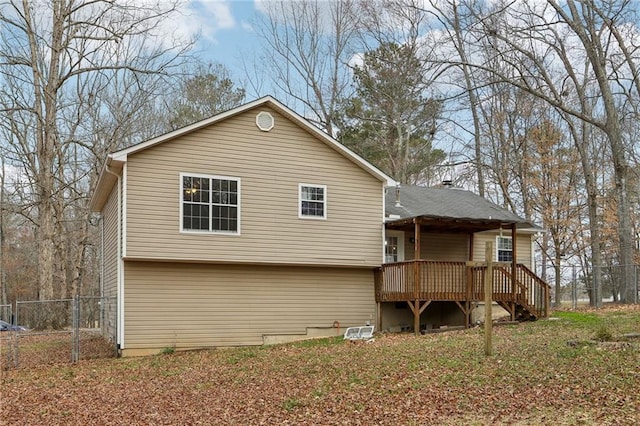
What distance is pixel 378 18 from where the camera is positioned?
30.1 meters

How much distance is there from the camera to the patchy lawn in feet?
26.1

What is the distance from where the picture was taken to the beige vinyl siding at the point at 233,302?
14953 millimetres

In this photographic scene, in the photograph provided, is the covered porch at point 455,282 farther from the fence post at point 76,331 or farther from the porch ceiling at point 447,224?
the fence post at point 76,331

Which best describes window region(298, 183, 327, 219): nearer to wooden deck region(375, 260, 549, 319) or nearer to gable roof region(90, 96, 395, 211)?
gable roof region(90, 96, 395, 211)

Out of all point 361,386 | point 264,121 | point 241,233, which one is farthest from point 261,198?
point 361,386

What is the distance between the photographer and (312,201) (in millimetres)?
16672

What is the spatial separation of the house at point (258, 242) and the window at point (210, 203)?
0.09ft

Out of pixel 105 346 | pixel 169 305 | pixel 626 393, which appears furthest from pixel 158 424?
pixel 105 346

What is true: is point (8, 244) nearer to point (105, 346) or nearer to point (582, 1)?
point (105, 346)

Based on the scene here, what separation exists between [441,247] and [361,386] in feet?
34.1

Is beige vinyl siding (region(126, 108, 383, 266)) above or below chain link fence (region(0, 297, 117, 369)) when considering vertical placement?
above

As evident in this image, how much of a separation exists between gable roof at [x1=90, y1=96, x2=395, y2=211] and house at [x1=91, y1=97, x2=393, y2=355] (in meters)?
0.04

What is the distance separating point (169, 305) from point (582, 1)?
14398mm

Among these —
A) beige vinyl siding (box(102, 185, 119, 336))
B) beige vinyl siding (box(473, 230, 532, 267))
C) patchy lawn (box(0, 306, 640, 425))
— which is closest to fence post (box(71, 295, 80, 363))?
patchy lawn (box(0, 306, 640, 425))
